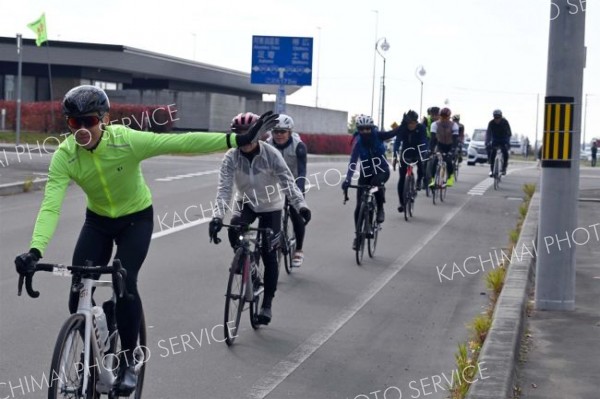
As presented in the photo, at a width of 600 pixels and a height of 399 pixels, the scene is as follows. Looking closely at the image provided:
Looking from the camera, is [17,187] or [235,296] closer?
[235,296]

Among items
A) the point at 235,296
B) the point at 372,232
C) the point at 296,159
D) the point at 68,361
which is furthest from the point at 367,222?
the point at 68,361

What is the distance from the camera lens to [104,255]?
22.4 feet

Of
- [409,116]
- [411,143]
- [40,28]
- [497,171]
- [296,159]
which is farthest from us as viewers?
[40,28]

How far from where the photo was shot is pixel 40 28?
40250mm

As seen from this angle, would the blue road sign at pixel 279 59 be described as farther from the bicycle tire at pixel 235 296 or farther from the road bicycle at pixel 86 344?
the road bicycle at pixel 86 344

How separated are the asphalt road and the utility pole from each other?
970 mm

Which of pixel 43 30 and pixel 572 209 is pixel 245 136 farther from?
pixel 43 30

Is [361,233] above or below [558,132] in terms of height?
below

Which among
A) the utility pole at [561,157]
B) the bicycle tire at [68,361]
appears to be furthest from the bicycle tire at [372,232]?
the bicycle tire at [68,361]

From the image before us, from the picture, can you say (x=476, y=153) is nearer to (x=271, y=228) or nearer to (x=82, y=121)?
(x=271, y=228)

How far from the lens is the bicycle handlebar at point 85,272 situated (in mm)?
5723

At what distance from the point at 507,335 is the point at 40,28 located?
34409mm

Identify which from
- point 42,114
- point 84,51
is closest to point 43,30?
point 42,114

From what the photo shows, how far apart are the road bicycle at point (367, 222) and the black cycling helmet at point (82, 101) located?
8.46 meters
